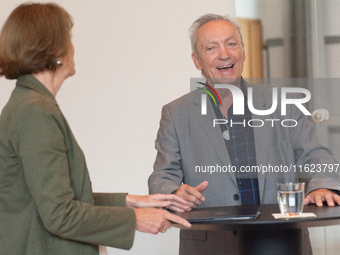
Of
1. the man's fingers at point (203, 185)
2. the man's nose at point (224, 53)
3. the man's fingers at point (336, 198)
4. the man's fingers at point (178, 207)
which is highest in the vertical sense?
the man's nose at point (224, 53)

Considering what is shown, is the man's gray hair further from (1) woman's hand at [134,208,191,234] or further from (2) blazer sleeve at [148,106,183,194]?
(1) woman's hand at [134,208,191,234]

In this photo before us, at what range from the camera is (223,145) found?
2.21 m

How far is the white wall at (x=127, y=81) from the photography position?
370cm

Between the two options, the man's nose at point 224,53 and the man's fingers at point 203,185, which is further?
the man's nose at point 224,53

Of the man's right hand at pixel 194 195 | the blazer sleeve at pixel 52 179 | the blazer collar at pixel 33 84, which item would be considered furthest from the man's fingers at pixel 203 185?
the blazer collar at pixel 33 84

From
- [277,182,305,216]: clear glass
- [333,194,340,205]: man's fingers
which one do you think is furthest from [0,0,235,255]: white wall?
[277,182,305,216]: clear glass

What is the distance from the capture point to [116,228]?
4.39 feet

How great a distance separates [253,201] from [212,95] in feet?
2.15

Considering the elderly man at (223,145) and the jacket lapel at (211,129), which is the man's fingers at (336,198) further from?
the jacket lapel at (211,129)

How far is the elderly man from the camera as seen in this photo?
213cm

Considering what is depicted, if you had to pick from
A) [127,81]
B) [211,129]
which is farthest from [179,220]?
[127,81]

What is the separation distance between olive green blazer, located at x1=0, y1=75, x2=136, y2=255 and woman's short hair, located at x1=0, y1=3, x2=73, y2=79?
5cm

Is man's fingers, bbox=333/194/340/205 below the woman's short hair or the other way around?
below

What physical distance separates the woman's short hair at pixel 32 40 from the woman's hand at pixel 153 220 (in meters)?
0.57
